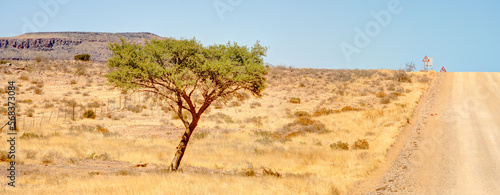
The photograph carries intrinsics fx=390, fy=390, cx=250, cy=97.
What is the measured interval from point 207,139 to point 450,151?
1588 cm

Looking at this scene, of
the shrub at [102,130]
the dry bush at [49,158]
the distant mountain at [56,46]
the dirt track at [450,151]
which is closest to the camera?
the dirt track at [450,151]

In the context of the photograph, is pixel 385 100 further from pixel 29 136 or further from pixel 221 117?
pixel 29 136

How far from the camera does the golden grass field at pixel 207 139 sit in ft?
43.5

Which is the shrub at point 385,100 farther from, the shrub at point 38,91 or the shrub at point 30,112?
the shrub at point 38,91

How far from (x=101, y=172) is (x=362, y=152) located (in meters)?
12.4

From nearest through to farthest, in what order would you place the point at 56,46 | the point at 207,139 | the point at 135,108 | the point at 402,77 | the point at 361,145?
the point at 361,145, the point at 207,139, the point at 135,108, the point at 402,77, the point at 56,46

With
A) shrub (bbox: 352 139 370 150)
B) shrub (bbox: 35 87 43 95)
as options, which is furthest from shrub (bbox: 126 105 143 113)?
shrub (bbox: 352 139 370 150)

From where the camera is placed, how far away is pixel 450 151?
17.0 meters

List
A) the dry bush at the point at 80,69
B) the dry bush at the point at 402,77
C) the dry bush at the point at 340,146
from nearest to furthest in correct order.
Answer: the dry bush at the point at 340,146
the dry bush at the point at 402,77
the dry bush at the point at 80,69

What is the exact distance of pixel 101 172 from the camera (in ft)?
52.5

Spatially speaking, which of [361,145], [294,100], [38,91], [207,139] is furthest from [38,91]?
[361,145]

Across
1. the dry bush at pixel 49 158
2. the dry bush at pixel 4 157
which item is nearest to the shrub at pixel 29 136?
the dry bush at pixel 49 158

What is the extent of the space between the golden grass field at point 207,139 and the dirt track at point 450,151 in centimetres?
122

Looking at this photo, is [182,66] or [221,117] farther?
[221,117]
